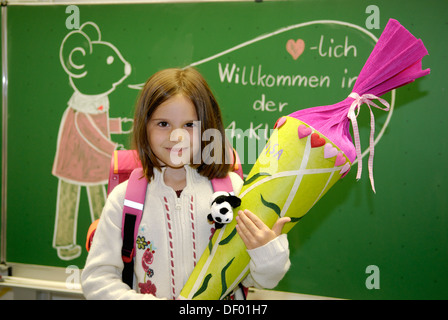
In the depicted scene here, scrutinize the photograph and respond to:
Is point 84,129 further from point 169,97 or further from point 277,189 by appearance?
point 277,189

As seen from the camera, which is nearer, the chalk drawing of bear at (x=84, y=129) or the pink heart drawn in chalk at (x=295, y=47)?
the pink heart drawn in chalk at (x=295, y=47)

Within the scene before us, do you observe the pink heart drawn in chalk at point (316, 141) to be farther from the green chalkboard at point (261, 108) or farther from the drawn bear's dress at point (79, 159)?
the drawn bear's dress at point (79, 159)

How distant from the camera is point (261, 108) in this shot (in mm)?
1765

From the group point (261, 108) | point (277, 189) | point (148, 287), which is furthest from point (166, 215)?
point (261, 108)

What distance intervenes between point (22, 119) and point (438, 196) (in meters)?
2.17

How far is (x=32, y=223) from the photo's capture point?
200 centimetres

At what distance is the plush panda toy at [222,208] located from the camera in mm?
868

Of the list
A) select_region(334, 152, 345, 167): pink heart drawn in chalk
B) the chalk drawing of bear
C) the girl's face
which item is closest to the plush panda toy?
the girl's face

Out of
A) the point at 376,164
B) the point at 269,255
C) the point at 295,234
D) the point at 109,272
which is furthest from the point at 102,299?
the point at 376,164

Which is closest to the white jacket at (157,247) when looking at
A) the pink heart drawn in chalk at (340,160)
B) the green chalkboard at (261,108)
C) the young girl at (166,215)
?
the young girl at (166,215)

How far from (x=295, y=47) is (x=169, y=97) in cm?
101

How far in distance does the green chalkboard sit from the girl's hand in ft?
3.02

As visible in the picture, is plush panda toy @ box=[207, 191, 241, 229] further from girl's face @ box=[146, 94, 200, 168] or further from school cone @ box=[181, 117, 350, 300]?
girl's face @ box=[146, 94, 200, 168]

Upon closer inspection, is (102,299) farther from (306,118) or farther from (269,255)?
(306,118)
